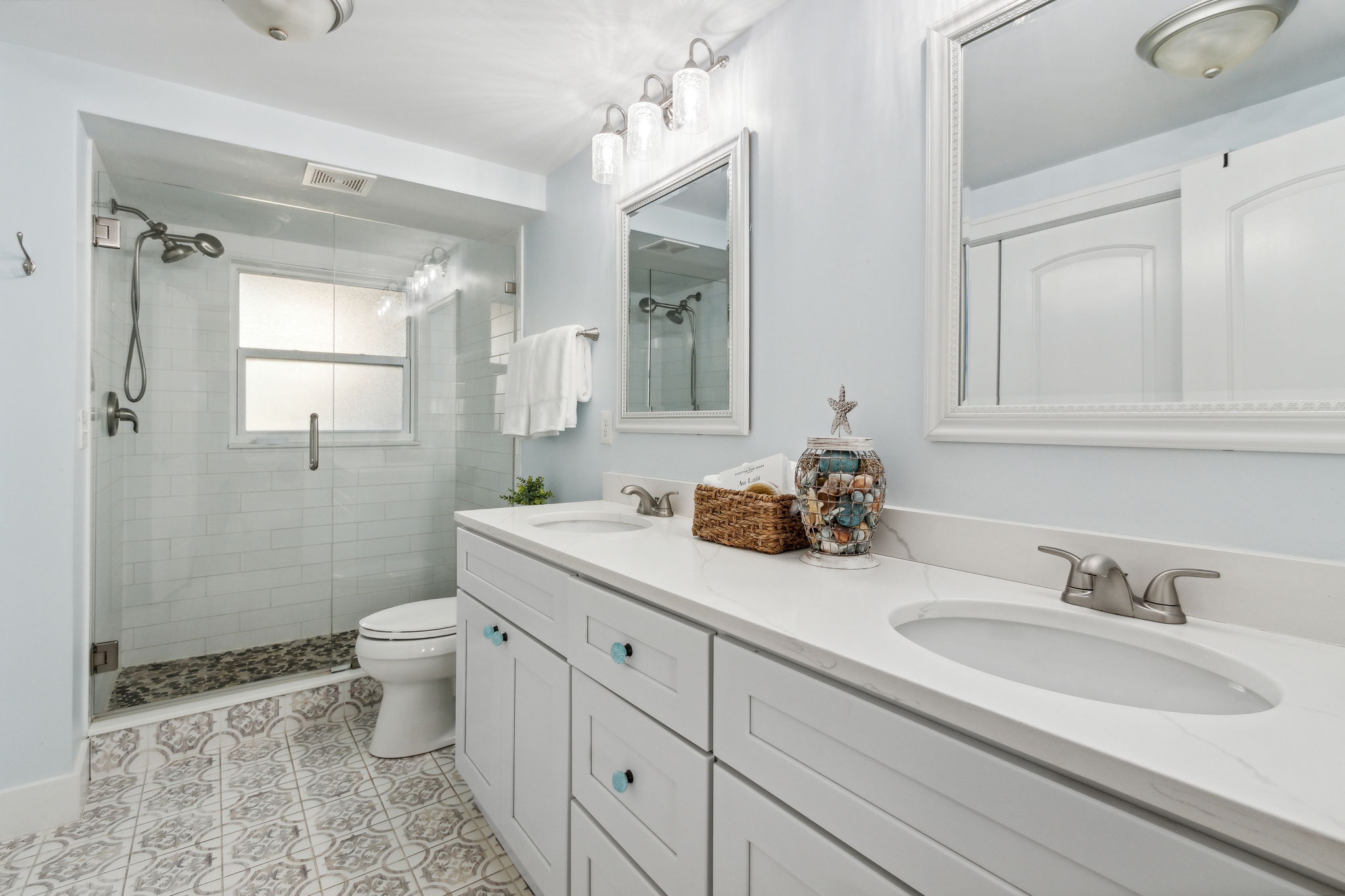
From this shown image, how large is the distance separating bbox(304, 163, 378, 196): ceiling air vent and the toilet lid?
1609 millimetres

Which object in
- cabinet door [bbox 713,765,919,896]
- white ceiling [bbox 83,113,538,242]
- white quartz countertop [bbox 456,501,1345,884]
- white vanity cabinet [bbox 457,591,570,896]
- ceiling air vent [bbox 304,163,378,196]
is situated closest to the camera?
white quartz countertop [bbox 456,501,1345,884]

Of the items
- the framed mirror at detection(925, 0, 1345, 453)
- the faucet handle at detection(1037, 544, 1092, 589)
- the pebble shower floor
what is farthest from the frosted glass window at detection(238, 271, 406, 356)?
the faucet handle at detection(1037, 544, 1092, 589)


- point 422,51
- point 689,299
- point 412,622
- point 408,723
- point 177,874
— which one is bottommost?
point 177,874

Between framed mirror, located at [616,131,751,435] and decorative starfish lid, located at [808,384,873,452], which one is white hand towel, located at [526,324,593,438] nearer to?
framed mirror, located at [616,131,751,435]

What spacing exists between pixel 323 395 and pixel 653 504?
1.59 m

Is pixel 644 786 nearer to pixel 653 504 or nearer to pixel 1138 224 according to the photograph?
pixel 653 504

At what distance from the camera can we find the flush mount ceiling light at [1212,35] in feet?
2.70

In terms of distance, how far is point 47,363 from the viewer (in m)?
1.77

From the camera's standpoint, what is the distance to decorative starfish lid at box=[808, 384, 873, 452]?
1.16 meters

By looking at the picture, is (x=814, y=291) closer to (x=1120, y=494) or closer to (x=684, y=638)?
(x=1120, y=494)

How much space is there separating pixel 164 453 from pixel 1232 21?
3.11m

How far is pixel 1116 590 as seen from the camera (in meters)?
0.86

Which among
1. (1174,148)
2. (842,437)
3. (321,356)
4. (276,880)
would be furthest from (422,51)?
(276,880)

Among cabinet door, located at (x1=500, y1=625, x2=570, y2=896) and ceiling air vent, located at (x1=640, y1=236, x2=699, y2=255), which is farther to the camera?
ceiling air vent, located at (x1=640, y1=236, x2=699, y2=255)
